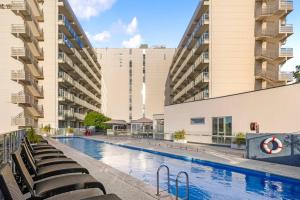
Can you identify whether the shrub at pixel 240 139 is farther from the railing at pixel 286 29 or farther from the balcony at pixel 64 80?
the balcony at pixel 64 80

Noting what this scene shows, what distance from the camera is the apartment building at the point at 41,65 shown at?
37.9 meters

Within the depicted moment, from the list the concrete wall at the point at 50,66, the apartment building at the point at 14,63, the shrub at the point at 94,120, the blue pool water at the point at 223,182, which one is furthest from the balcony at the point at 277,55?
the shrub at the point at 94,120

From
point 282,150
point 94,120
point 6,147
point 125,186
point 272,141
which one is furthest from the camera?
point 94,120

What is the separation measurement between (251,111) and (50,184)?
20.8 meters

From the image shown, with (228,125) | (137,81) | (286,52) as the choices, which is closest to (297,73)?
(286,52)

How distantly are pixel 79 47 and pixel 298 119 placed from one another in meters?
50.3

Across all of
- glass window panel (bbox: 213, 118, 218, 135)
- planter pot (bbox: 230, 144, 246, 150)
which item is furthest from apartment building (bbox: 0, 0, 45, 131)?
planter pot (bbox: 230, 144, 246, 150)

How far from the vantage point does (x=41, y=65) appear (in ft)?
161

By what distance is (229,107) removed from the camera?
26750 millimetres

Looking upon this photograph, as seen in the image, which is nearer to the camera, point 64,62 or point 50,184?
point 50,184

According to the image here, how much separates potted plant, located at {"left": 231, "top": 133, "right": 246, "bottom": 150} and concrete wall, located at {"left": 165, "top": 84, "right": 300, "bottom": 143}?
3.85 feet

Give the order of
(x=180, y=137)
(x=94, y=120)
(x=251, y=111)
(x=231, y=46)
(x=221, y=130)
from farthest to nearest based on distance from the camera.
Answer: (x=94, y=120) < (x=231, y=46) < (x=180, y=137) < (x=221, y=130) < (x=251, y=111)

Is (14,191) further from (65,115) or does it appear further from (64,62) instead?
(65,115)

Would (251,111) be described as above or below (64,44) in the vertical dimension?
below
